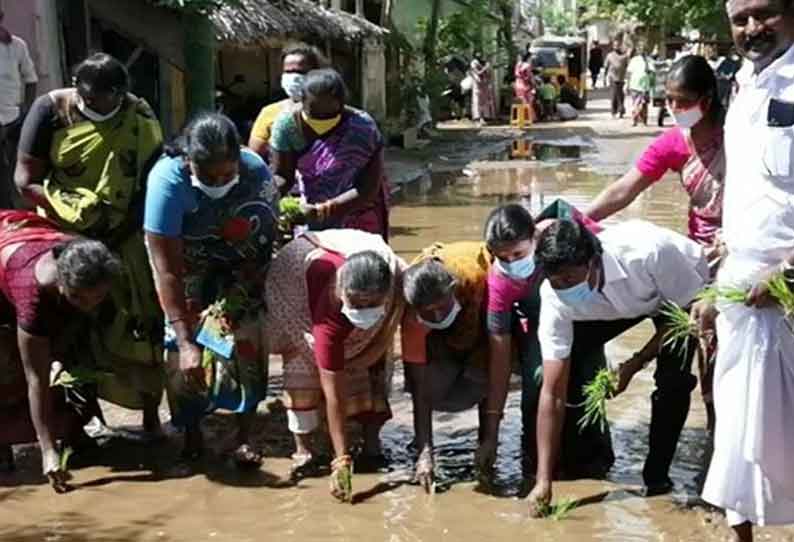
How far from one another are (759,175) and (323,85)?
A: 7.58ft

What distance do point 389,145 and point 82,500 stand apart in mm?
16700

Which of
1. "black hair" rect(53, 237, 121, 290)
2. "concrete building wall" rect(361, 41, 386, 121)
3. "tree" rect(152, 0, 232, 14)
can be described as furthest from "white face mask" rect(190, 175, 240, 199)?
"concrete building wall" rect(361, 41, 386, 121)

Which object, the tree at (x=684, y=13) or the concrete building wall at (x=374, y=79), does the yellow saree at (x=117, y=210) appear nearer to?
the concrete building wall at (x=374, y=79)

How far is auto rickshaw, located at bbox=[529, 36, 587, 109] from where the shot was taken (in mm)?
33125

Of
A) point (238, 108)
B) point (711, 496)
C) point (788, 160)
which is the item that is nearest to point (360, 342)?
point (711, 496)

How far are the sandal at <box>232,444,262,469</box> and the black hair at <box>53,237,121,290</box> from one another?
3.19ft

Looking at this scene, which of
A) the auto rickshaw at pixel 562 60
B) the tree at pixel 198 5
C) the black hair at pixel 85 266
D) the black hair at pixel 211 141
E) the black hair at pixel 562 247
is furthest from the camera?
the auto rickshaw at pixel 562 60

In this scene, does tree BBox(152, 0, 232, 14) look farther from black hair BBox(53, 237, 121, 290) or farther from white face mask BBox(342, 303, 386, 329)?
white face mask BBox(342, 303, 386, 329)

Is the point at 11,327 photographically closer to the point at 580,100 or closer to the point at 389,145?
the point at 389,145

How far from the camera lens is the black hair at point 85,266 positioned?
186 inches

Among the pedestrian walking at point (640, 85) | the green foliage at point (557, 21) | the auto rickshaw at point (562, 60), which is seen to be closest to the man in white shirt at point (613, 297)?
the pedestrian walking at point (640, 85)

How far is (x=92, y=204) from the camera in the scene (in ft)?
17.5

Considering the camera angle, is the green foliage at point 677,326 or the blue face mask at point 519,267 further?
the blue face mask at point 519,267

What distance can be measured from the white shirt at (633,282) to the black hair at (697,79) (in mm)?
568
